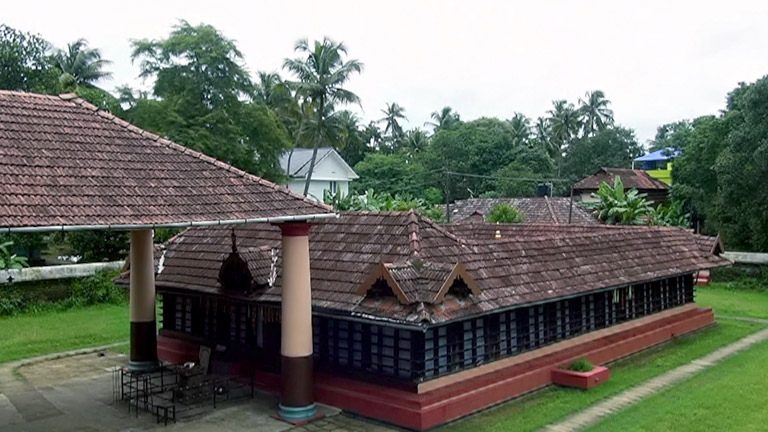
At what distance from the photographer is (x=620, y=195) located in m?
34.5

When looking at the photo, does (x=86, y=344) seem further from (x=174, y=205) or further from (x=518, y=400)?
(x=518, y=400)

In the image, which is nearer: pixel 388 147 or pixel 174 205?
pixel 174 205

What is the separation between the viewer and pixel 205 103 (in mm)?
32781

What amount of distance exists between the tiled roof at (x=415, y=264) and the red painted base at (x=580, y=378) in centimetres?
168

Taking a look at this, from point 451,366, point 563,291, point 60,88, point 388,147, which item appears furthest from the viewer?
point 388,147

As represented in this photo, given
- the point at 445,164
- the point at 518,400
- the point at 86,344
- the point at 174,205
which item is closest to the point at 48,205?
the point at 174,205

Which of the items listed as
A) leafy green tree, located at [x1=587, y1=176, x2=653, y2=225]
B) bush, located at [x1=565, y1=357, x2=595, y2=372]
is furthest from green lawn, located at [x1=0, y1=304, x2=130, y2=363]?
leafy green tree, located at [x1=587, y1=176, x2=653, y2=225]

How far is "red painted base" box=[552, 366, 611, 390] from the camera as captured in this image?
550 inches

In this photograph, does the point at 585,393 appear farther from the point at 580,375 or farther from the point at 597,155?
the point at 597,155

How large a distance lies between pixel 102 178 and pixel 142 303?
17.6 ft

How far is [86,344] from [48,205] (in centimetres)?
1098

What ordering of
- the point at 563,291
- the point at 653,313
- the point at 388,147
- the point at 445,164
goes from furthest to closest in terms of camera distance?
1. the point at 388,147
2. the point at 445,164
3. the point at 653,313
4. the point at 563,291

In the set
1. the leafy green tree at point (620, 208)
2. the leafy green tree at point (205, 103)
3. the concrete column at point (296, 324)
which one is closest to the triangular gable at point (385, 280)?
the concrete column at point (296, 324)

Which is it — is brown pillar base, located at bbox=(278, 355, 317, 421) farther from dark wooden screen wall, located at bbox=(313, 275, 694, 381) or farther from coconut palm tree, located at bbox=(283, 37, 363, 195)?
coconut palm tree, located at bbox=(283, 37, 363, 195)
